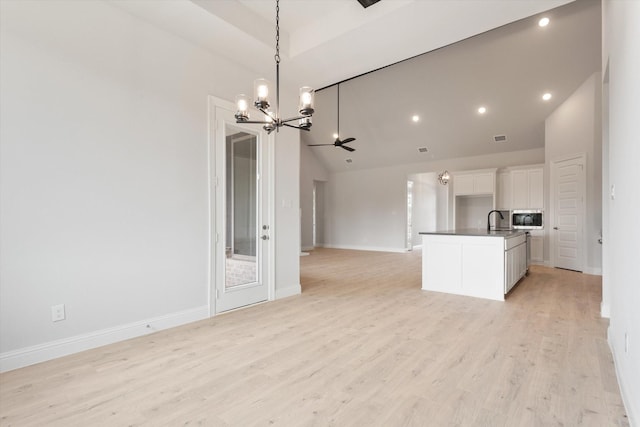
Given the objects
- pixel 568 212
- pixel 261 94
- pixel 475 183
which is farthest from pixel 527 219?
pixel 261 94

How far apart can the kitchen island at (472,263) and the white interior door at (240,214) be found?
257cm

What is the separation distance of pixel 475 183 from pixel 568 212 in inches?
96.5

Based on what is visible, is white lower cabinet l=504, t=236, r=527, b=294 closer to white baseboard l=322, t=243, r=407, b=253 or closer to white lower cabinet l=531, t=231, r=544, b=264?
white lower cabinet l=531, t=231, r=544, b=264

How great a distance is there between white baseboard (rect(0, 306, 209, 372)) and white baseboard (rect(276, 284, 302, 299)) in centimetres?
120

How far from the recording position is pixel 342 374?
7.41ft

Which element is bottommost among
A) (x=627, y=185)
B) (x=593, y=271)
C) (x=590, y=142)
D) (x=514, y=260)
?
(x=593, y=271)

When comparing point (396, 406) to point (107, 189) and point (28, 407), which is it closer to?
point (28, 407)

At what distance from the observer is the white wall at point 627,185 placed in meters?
1.60

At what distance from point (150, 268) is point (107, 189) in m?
0.85

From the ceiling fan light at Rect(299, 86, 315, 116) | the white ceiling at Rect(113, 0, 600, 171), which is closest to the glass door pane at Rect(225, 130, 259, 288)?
the white ceiling at Rect(113, 0, 600, 171)

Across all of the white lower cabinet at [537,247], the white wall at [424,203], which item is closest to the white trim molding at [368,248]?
the white wall at [424,203]

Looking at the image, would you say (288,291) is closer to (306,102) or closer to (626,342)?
(306,102)

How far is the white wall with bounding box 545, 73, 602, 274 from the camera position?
19.4 ft

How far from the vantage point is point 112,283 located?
2.85 metres
